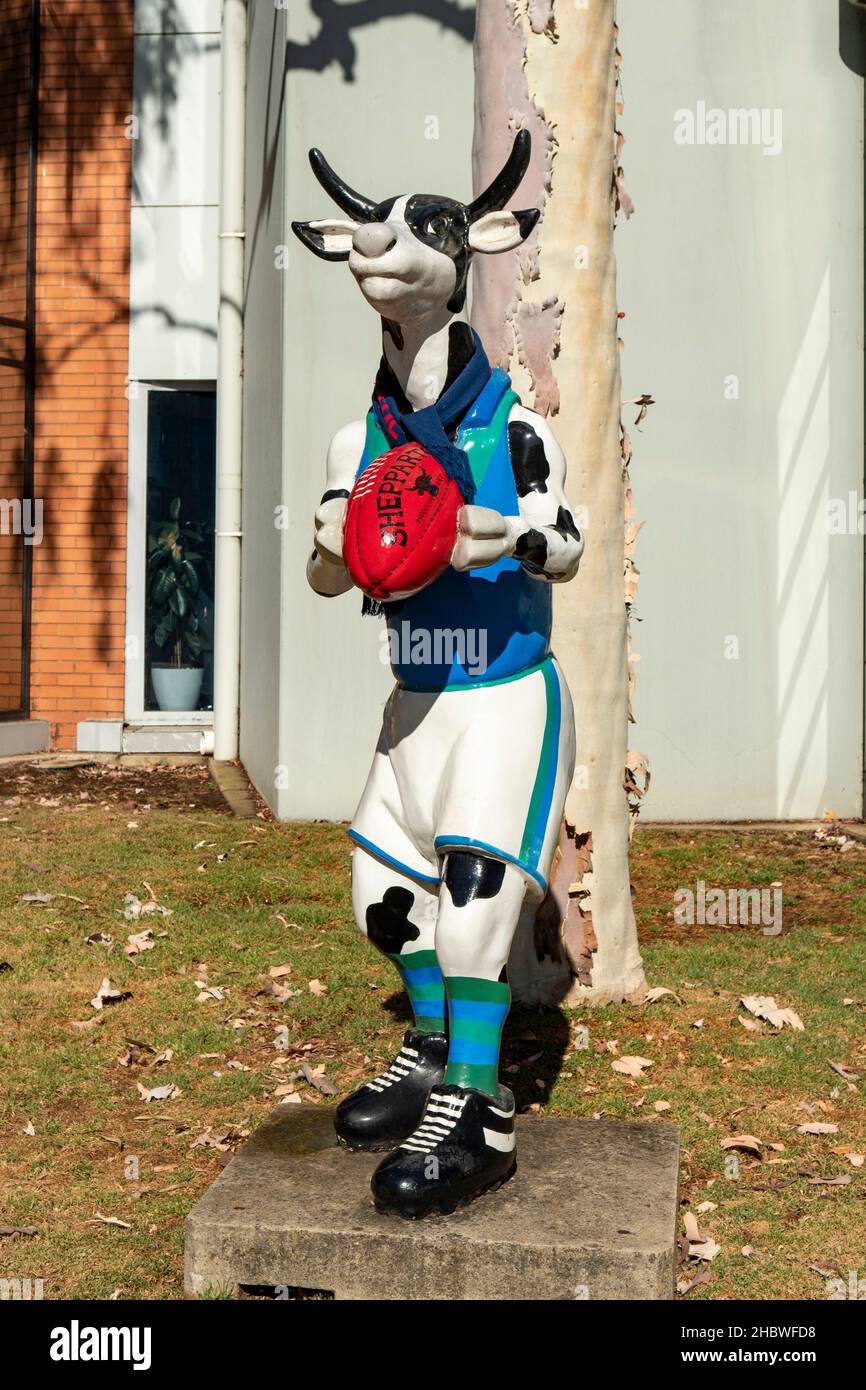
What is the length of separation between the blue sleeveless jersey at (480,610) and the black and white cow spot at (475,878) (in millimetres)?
409

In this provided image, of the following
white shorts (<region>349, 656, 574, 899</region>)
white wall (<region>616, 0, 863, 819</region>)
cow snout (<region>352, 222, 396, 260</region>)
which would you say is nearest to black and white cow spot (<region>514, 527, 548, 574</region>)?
white shorts (<region>349, 656, 574, 899</region>)

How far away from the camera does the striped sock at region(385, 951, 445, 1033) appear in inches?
145

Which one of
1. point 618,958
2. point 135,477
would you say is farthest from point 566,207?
point 135,477

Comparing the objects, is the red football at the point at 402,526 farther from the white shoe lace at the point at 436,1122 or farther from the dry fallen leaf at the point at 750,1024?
the dry fallen leaf at the point at 750,1024

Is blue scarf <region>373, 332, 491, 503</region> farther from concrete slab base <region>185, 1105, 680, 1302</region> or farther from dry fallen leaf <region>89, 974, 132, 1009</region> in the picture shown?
dry fallen leaf <region>89, 974, 132, 1009</region>

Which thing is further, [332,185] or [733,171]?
[733,171]

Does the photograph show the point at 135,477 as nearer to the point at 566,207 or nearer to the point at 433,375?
the point at 566,207

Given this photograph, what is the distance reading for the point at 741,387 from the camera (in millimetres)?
8766

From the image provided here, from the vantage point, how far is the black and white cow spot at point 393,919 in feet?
11.9

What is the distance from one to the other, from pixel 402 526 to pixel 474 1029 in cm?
117

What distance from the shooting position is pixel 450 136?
8.63m

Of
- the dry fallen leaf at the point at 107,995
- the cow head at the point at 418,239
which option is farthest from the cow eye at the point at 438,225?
the dry fallen leaf at the point at 107,995

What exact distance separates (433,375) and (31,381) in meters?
9.56

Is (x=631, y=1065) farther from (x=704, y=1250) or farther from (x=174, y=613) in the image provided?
(x=174, y=613)
